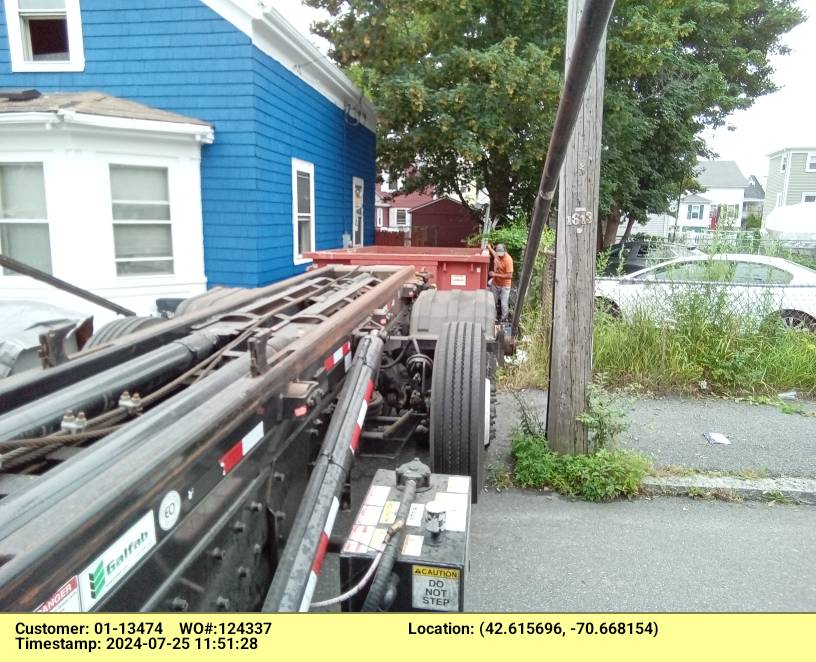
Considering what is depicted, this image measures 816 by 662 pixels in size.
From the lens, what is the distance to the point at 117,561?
4.22 feet

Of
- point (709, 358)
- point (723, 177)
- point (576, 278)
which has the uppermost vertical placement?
point (723, 177)

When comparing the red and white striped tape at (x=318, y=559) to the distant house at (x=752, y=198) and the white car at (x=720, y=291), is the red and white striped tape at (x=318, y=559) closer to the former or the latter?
the white car at (x=720, y=291)

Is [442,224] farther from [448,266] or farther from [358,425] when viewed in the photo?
[358,425]

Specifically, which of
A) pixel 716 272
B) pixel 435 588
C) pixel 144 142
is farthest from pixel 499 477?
pixel 144 142

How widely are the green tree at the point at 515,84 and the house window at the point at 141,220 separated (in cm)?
595

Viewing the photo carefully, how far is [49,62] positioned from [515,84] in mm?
8300

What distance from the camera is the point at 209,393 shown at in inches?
74.3

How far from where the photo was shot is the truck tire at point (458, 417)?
3.31 meters

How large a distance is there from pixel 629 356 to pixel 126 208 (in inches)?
262

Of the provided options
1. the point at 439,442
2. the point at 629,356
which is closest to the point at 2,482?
the point at 439,442

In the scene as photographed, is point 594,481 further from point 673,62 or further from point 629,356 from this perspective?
point 673,62

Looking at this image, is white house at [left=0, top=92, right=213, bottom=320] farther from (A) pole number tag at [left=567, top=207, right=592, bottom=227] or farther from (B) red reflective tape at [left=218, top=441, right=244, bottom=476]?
(B) red reflective tape at [left=218, top=441, right=244, bottom=476]

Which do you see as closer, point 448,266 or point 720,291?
point 720,291

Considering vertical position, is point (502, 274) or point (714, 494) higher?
point (502, 274)
